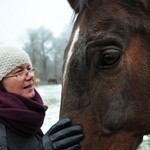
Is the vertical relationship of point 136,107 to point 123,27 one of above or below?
below

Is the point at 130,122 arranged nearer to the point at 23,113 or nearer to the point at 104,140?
the point at 104,140

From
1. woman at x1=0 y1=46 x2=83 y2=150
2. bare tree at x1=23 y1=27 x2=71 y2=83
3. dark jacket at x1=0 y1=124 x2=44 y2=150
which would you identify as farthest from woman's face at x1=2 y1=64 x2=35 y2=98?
bare tree at x1=23 y1=27 x2=71 y2=83

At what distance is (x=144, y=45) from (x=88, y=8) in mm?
536

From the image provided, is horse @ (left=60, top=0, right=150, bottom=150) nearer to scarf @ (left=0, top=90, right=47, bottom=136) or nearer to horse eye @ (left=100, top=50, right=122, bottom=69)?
horse eye @ (left=100, top=50, right=122, bottom=69)

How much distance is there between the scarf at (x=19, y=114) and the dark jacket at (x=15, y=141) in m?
0.04

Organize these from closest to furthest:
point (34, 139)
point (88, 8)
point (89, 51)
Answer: point (89, 51), point (88, 8), point (34, 139)

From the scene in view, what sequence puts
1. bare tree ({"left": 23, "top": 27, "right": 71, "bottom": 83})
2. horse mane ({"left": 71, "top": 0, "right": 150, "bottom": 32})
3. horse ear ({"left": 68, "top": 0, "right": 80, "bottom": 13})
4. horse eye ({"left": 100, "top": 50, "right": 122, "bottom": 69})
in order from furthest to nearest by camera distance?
bare tree ({"left": 23, "top": 27, "right": 71, "bottom": 83})
horse ear ({"left": 68, "top": 0, "right": 80, "bottom": 13})
horse mane ({"left": 71, "top": 0, "right": 150, "bottom": 32})
horse eye ({"left": 100, "top": 50, "right": 122, "bottom": 69})

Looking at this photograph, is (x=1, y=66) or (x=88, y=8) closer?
(x=88, y=8)

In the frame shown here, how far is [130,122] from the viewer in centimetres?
273

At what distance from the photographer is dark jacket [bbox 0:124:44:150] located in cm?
311

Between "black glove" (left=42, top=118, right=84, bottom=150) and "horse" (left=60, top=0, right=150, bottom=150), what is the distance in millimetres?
50

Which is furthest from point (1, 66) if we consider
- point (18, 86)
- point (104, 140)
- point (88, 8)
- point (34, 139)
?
point (104, 140)

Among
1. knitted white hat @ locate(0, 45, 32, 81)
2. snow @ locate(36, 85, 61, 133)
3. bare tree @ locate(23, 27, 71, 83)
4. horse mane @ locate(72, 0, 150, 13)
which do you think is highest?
horse mane @ locate(72, 0, 150, 13)

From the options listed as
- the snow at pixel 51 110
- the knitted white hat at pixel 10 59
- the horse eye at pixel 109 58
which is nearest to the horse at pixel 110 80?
the horse eye at pixel 109 58
